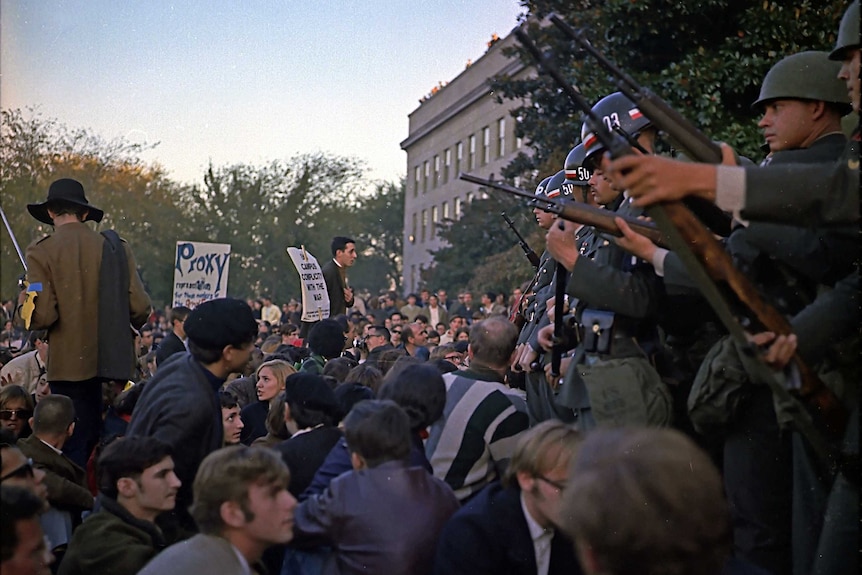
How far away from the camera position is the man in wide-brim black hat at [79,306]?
268 inches

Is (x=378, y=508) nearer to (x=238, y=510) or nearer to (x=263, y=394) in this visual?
(x=238, y=510)

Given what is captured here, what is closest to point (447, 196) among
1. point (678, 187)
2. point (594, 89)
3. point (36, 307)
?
point (594, 89)

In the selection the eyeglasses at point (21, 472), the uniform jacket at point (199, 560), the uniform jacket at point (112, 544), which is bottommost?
the uniform jacket at point (112, 544)

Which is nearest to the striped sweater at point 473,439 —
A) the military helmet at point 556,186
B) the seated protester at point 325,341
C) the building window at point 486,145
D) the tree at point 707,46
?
the military helmet at point 556,186

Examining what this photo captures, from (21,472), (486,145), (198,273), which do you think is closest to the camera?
(21,472)

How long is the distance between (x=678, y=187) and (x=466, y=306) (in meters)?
23.8

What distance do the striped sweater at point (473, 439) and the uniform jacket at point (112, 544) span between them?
1296mm

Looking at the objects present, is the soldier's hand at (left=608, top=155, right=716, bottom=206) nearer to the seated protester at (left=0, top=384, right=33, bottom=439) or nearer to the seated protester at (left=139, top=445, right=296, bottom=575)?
the seated protester at (left=139, top=445, right=296, bottom=575)

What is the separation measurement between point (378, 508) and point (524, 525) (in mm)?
567

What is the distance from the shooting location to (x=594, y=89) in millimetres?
14039

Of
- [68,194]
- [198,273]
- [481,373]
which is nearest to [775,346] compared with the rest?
[481,373]

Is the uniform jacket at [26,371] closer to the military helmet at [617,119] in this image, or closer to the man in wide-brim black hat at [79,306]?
the man in wide-brim black hat at [79,306]

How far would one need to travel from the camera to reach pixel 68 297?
6.84 m

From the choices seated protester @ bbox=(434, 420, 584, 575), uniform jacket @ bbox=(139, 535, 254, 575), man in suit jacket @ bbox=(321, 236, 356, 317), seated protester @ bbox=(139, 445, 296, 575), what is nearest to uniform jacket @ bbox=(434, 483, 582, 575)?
seated protester @ bbox=(434, 420, 584, 575)
